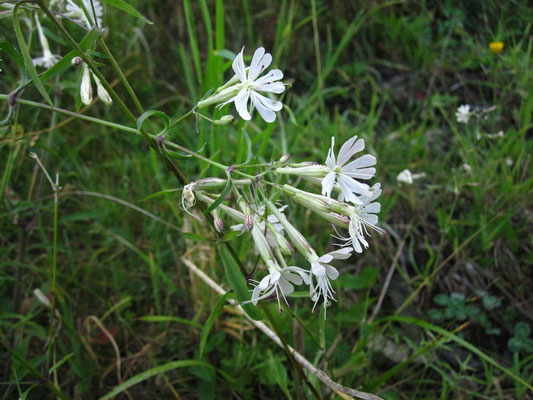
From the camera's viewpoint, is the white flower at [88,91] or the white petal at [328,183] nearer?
the white petal at [328,183]

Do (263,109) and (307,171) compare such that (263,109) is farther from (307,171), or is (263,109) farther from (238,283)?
(238,283)

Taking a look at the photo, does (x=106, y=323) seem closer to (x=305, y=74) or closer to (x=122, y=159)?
(x=122, y=159)

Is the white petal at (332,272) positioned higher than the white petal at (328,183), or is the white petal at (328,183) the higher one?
the white petal at (328,183)

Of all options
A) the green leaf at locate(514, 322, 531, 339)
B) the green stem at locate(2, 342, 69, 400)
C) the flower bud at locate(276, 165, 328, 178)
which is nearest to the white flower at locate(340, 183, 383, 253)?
the flower bud at locate(276, 165, 328, 178)

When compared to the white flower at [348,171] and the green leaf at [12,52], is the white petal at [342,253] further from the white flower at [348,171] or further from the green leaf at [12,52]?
the green leaf at [12,52]

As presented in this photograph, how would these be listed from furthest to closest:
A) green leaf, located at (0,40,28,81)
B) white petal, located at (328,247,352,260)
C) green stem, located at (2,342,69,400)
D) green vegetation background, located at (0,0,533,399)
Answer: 1. green vegetation background, located at (0,0,533,399)
2. green stem, located at (2,342,69,400)
3. green leaf, located at (0,40,28,81)
4. white petal, located at (328,247,352,260)

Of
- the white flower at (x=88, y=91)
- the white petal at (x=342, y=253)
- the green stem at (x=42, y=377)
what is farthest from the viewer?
the green stem at (x=42, y=377)

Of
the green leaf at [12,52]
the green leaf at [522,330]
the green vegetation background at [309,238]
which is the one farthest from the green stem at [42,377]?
the green leaf at [522,330]

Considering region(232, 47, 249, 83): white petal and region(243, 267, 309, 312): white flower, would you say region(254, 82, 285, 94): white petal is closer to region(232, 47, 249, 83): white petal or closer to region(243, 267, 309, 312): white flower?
region(232, 47, 249, 83): white petal
